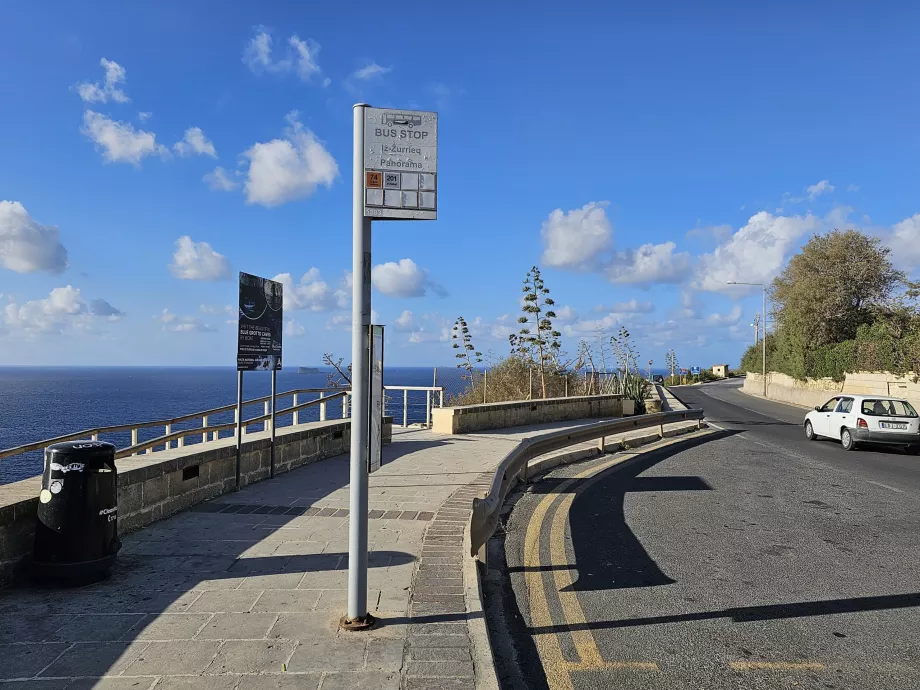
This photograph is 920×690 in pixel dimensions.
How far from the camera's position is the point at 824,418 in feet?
55.6

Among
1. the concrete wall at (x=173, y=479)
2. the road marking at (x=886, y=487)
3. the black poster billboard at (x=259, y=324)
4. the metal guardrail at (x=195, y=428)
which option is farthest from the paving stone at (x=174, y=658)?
the road marking at (x=886, y=487)

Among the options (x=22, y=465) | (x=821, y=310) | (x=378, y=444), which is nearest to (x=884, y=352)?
(x=821, y=310)

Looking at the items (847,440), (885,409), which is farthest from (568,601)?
(885,409)

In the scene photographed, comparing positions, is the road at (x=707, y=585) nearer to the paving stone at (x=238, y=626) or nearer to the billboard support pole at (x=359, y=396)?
the billboard support pole at (x=359, y=396)

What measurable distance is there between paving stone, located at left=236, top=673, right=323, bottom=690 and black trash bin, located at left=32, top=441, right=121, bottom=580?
2056 millimetres

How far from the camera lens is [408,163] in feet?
13.0

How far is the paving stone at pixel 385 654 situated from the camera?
3490 millimetres

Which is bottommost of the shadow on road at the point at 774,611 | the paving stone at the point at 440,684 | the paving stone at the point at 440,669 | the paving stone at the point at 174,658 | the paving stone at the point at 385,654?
the shadow on road at the point at 774,611

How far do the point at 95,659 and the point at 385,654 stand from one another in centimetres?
158

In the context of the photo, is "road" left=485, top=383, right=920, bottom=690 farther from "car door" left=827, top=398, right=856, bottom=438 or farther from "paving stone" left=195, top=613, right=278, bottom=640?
"car door" left=827, top=398, right=856, bottom=438

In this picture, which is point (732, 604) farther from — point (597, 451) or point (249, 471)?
point (597, 451)

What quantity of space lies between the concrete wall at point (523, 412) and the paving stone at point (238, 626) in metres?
10.7

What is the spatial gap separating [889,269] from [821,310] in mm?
4567

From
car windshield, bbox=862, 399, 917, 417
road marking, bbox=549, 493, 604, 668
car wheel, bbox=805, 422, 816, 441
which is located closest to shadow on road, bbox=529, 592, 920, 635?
road marking, bbox=549, 493, 604, 668
